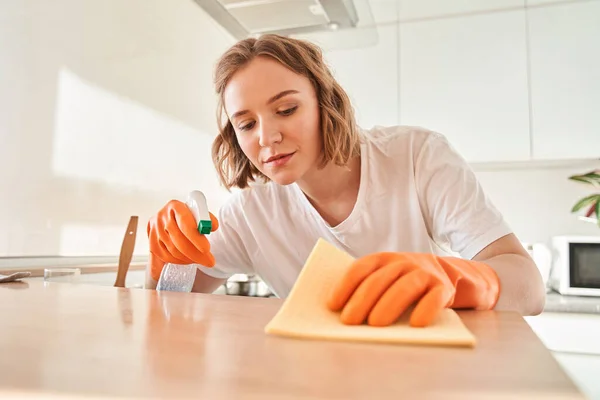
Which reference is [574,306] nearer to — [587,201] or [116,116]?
[587,201]

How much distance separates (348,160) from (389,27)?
1675 mm

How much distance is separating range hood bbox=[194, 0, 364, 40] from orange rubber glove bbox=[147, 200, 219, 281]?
2.56ft

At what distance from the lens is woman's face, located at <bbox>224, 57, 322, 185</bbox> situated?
947 millimetres

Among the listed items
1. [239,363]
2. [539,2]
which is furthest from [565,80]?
[239,363]

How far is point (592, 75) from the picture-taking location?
2174mm

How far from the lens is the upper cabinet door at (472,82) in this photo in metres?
2.27

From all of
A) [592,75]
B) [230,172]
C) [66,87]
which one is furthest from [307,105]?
[592,75]

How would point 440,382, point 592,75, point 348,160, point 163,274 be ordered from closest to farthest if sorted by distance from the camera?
point 440,382, point 163,274, point 348,160, point 592,75

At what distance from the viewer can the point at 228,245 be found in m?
1.17

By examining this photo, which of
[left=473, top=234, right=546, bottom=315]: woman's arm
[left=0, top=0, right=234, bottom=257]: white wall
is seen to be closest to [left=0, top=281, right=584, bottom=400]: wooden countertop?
[left=473, top=234, right=546, bottom=315]: woman's arm

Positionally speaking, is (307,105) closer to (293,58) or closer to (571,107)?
(293,58)

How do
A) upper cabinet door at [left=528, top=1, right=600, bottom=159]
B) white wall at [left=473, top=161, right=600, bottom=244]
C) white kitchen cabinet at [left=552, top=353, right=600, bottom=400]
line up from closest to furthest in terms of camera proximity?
white kitchen cabinet at [left=552, top=353, right=600, bottom=400]
upper cabinet door at [left=528, top=1, right=600, bottom=159]
white wall at [left=473, top=161, right=600, bottom=244]

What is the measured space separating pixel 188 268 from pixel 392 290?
1.97 ft

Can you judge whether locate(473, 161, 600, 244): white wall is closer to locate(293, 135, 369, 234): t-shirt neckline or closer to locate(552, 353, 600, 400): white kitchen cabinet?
locate(552, 353, 600, 400): white kitchen cabinet
